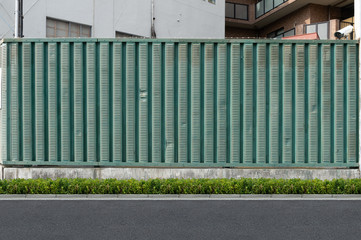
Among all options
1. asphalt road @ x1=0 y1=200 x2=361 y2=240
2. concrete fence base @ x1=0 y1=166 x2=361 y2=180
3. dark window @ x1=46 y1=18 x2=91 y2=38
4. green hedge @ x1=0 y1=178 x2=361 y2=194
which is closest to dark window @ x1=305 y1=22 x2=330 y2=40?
dark window @ x1=46 y1=18 x2=91 y2=38

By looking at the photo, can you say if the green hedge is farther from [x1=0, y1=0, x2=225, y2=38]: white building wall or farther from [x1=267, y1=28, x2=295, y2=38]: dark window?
[x1=267, y1=28, x2=295, y2=38]: dark window

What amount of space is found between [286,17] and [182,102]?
23256mm

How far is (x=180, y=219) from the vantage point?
21.4 feet

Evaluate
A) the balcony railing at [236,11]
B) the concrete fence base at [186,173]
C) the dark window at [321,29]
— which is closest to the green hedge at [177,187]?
the concrete fence base at [186,173]

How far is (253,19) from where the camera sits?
3284 cm

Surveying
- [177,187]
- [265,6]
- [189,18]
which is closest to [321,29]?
[265,6]

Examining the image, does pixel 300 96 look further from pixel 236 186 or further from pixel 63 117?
pixel 63 117

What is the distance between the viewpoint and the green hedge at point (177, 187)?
27.8ft

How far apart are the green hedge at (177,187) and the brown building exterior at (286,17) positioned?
1831 cm

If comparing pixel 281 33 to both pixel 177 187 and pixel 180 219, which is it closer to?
pixel 177 187

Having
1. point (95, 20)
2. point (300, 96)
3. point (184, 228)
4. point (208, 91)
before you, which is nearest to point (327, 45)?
point (300, 96)

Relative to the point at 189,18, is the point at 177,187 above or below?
below

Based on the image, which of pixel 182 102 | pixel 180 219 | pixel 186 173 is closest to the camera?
pixel 180 219

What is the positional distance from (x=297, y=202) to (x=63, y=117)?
5.57 metres
